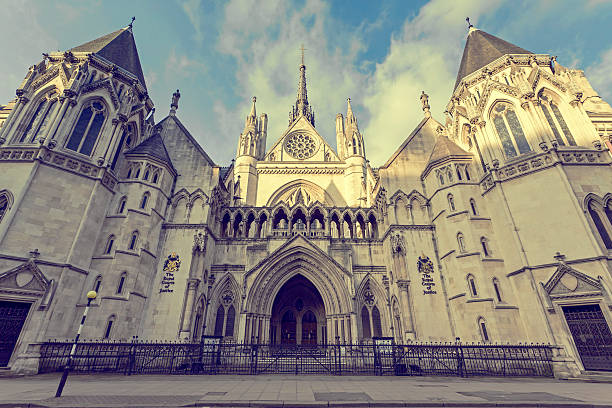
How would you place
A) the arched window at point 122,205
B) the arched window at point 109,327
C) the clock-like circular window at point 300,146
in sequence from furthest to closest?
the clock-like circular window at point 300,146 → the arched window at point 122,205 → the arched window at point 109,327

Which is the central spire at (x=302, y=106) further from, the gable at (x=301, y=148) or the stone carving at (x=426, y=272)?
the stone carving at (x=426, y=272)

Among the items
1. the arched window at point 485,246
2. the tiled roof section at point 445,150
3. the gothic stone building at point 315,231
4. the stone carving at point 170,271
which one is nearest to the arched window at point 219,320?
the gothic stone building at point 315,231

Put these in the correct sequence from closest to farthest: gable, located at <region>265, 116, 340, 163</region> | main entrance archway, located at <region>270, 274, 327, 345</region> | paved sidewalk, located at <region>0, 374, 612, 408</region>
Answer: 1. paved sidewalk, located at <region>0, 374, 612, 408</region>
2. main entrance archway, located at <region>270, 274, 327, 345</region>
3. gable, located at <region>265, 116, 340, 163</region>

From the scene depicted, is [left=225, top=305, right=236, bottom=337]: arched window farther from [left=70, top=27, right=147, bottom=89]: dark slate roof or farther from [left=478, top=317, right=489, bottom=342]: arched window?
[left=70, top=27, right=147, bottom=89]: dark slate roof

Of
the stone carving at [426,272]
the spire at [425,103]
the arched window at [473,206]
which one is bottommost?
the stone carving at [426,272]

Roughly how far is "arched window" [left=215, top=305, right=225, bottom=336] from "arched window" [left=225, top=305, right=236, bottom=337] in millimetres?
364

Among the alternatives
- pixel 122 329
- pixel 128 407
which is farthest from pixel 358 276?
pixel 128 407

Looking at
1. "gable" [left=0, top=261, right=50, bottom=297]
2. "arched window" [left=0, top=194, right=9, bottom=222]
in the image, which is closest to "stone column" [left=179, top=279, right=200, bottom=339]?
"gable" [left=0, top=261, right=50, bottom=297]

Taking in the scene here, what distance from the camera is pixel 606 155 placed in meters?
16.6

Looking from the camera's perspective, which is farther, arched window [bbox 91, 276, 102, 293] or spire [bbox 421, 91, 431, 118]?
spire [bbox 421, 91, 431, 118]

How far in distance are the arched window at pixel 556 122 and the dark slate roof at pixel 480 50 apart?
17.0ft

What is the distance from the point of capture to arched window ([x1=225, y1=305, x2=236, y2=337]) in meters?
21.0

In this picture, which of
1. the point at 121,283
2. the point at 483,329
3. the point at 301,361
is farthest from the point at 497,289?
the point at 121,283

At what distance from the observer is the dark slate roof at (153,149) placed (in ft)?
69.7
